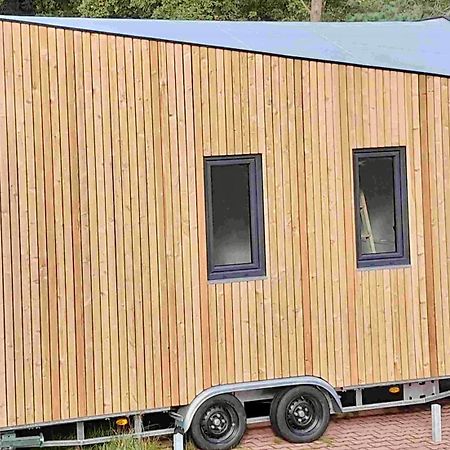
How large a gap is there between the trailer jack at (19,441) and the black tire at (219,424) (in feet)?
4.00

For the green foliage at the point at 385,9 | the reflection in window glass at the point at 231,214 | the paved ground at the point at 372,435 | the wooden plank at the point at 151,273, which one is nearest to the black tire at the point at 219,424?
the paved ground at the point at 372,435

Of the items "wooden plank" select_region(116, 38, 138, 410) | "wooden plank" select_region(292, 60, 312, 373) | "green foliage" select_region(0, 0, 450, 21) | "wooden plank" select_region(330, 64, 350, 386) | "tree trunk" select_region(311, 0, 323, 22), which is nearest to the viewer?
"wooden plank" select_region(116, 38, 138, 410)

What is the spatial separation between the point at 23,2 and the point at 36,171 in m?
16.8

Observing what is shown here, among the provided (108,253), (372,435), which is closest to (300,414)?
(372,435)

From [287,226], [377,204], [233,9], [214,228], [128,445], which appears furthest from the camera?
[233,9]

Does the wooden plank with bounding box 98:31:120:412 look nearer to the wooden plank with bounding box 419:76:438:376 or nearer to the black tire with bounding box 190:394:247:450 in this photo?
the black tire with bounding box 190:394:247:450

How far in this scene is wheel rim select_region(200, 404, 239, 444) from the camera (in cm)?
821

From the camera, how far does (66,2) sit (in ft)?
75.0

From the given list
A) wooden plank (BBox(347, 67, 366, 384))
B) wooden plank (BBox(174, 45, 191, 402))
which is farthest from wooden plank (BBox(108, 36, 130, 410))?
wooden plank (BBox(347, 67, 366, 384))

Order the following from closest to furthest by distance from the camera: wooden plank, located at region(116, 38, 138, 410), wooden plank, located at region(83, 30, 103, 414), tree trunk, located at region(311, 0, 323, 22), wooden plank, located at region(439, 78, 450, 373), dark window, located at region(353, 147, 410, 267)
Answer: wooden plank, located at region(83, 30, 103, 414) → wooden plank, located at region(116, 38, 138, 410) → dark window, located at region(353, 147, 410, 267) → wooden plank, located at region(439, 78, 450, 373) → tree trunk, located at region(311, 0, 323, 22)

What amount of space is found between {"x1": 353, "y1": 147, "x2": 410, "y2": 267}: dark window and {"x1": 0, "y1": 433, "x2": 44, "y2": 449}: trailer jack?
313 centimetres

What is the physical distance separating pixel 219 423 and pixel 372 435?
1350mm

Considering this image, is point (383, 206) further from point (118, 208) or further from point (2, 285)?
point (2, 285)

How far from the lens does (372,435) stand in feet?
28.2
